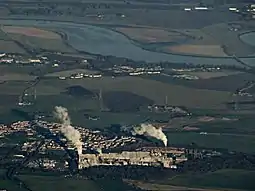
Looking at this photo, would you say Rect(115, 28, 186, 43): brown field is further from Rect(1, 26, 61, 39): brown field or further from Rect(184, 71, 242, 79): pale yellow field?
Rect(184, 71, 242, 79): pale yellow field

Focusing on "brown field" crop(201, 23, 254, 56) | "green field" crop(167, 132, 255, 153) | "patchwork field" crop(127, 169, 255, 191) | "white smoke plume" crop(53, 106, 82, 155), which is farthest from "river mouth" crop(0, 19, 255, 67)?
"patchwork field" crop(127, 169, 255, 191)

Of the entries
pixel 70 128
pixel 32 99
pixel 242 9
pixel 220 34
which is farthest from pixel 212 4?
pixel 70 128

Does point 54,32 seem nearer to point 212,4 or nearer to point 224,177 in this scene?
point 212,4

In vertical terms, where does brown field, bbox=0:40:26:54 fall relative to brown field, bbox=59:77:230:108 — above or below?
above

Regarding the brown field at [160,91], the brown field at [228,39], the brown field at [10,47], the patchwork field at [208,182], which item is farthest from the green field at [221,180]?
the brown field at [10,47]

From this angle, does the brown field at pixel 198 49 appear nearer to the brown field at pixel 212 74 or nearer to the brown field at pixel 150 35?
the brown field at pixel 150 35

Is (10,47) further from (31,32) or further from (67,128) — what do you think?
(67,128)
